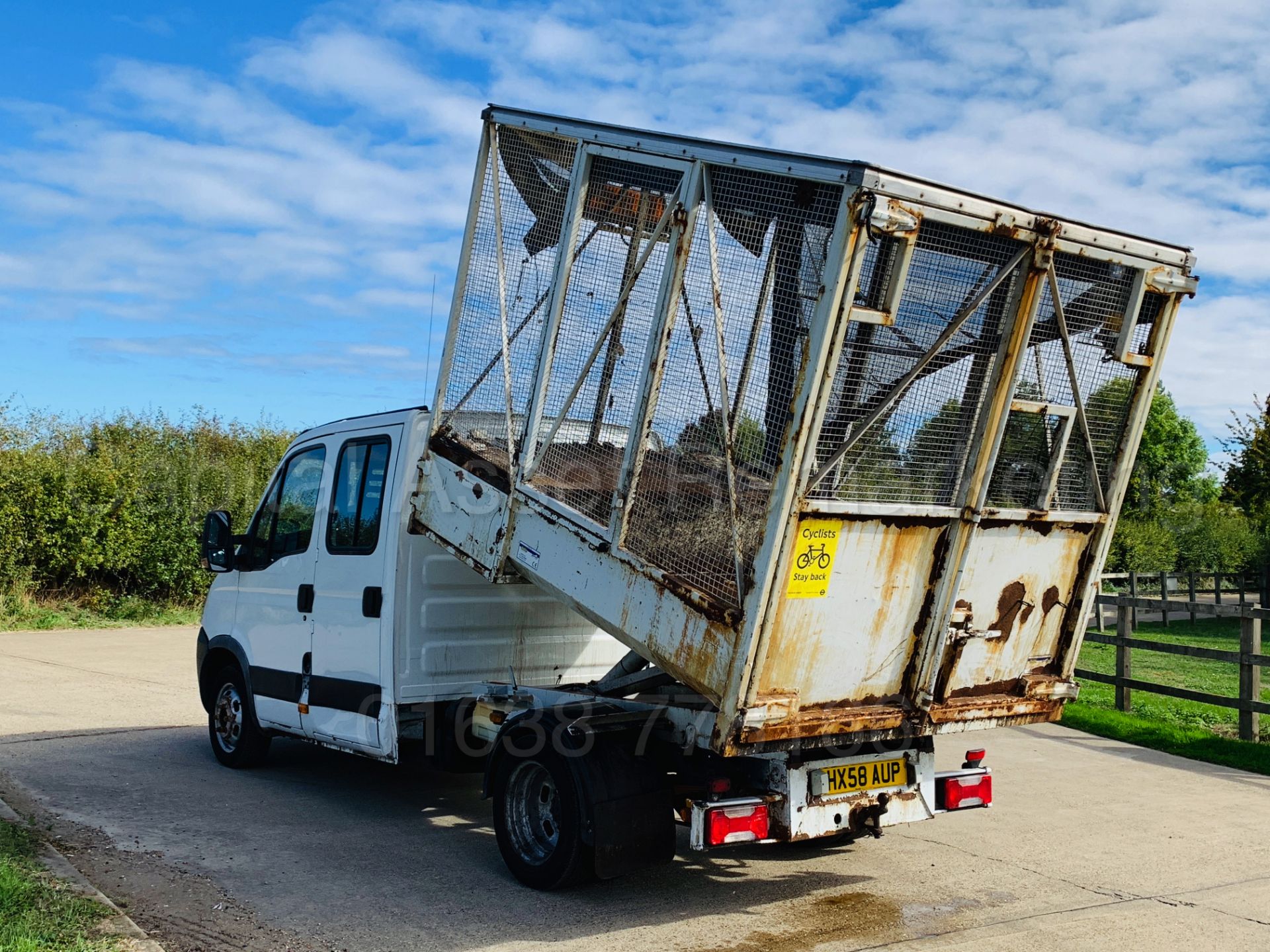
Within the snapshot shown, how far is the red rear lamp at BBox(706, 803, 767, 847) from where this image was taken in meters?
4.99

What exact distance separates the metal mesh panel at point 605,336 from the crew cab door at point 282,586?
240 centimetres

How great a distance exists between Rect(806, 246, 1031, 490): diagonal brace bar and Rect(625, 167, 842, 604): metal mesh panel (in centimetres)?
25

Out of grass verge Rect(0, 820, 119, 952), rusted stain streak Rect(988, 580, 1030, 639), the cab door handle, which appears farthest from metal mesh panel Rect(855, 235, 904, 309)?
grass verge Rect(0, 820, 119, 952)

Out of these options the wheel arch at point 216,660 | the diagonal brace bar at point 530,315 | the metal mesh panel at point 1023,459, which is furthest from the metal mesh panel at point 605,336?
the wheel arch at point 216,660

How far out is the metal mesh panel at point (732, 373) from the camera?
4672mm

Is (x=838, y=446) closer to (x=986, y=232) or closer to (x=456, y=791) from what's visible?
(x=986, y=232)

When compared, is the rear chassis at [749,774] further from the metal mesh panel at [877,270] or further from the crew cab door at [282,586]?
the crew cab door at [282,586]

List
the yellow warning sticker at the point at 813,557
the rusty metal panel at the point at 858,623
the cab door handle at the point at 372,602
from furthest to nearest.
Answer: the cab door handle at the point at 372,602
the rusty metal panel at the point at 858,623
the yellow warning sticker at the point at 813,557

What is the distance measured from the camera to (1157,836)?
280 inches

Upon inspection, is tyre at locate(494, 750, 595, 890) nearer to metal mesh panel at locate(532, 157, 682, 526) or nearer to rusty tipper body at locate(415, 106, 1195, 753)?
rusty tipper body at locate(415, 106, 1195, 753)

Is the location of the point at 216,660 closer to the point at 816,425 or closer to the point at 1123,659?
the point at 816,425

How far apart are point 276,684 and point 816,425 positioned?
4585mm

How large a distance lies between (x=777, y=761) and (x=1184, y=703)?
10.9m

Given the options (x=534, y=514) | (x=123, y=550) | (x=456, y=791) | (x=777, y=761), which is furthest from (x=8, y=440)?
(x=777, y=761)
